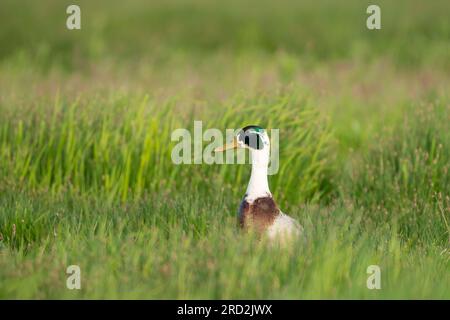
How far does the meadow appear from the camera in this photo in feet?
16.7

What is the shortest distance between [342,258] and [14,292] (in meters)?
2.12

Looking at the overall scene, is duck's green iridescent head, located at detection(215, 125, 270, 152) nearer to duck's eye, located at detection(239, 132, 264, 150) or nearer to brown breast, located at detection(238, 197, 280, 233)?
duck's eye, located at detection(239, 132, 264, 150)

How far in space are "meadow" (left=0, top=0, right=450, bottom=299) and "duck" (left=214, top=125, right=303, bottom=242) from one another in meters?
0.18

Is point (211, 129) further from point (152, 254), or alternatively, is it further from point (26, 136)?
point (152, 254)

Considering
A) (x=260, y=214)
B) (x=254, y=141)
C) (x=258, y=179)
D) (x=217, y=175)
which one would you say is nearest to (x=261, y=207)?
(x=260, y=214)

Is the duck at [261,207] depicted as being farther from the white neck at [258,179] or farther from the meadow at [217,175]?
the meadow at [217,175]

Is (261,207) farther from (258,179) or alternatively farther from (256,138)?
(256,138)

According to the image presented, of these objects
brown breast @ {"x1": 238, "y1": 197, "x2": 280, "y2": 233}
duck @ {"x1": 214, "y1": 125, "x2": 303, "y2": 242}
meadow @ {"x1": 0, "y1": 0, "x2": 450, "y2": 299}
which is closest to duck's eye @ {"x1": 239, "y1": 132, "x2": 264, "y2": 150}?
duck @ {"x1": 214, "y1": 125, "x2": 303, "y2": 242}

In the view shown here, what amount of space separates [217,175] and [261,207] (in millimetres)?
2240

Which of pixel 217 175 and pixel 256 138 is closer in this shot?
pixel 256 138

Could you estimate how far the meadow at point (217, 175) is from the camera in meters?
5.09

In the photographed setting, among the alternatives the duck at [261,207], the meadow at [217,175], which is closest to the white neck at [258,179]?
the duck at [261,207]

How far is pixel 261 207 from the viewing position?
571 cm

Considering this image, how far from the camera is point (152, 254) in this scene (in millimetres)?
5262
